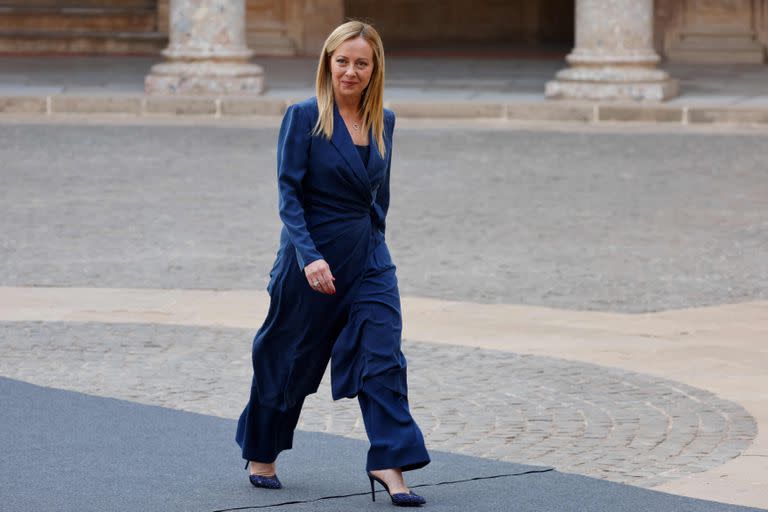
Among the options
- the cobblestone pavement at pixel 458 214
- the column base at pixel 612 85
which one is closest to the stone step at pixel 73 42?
the column base at pixel 612 85

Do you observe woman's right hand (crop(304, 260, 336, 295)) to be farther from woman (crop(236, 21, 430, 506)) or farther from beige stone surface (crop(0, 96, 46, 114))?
beige stone surface (crop(0, 96, 46, 114))

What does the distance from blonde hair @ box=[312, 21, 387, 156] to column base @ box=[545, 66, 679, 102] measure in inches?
578

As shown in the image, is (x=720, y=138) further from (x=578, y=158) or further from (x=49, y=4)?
(x=49, y=4)

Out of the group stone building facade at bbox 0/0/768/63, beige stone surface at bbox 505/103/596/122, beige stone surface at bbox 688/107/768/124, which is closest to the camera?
beige stone surface at bbox 688/107/768/124

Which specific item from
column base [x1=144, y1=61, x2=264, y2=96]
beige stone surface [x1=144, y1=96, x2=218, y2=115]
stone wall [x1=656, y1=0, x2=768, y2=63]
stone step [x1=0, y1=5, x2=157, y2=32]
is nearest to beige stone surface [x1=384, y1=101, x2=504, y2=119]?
beige stone surface [x1=144, y1=96, x2=218, y2=115]

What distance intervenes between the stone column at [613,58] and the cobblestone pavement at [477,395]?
1238cm

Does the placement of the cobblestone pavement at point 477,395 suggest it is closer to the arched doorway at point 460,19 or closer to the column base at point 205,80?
the column base at point 205,80

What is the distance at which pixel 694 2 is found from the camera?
25547mm

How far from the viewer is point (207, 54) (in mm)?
20438

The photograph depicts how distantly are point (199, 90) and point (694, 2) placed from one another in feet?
29.3

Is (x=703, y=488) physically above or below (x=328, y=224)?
below

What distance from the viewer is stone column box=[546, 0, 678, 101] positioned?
19469mm

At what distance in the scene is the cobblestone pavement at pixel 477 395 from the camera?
5.62 m

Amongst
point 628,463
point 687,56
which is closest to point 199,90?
point 687,56
